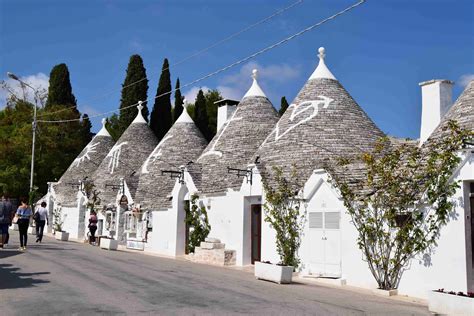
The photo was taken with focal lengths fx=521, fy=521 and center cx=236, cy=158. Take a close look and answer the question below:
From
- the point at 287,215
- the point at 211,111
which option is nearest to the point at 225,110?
the point at 287,215

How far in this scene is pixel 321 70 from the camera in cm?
2164

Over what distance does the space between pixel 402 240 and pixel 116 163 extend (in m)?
23.9

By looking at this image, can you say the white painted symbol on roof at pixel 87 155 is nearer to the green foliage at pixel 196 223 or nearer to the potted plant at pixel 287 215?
the green foliage at pixel 196 223

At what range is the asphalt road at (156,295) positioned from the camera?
332 inches

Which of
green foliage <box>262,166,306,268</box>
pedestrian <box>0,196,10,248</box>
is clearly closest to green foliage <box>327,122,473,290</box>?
green foliage <box>262,166,306,268</box>

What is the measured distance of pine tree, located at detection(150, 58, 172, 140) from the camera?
45.3 m

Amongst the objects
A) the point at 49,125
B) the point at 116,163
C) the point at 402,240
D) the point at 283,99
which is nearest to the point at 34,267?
the point at 402,240

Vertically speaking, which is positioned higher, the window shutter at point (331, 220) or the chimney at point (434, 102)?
the chimney at point (434, 102)

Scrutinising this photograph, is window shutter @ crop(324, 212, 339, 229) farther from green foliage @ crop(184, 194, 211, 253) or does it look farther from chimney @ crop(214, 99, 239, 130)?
chimney @ crop(214, 99, 239, 130)

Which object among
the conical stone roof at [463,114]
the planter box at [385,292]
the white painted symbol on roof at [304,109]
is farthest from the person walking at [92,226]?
the conical stone roof at [463,114]

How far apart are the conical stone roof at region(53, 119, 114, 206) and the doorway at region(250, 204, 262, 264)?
65.7 feet

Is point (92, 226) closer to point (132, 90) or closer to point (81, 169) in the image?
point (81, 169)

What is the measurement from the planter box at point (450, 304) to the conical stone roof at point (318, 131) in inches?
311

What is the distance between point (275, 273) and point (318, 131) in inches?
278
